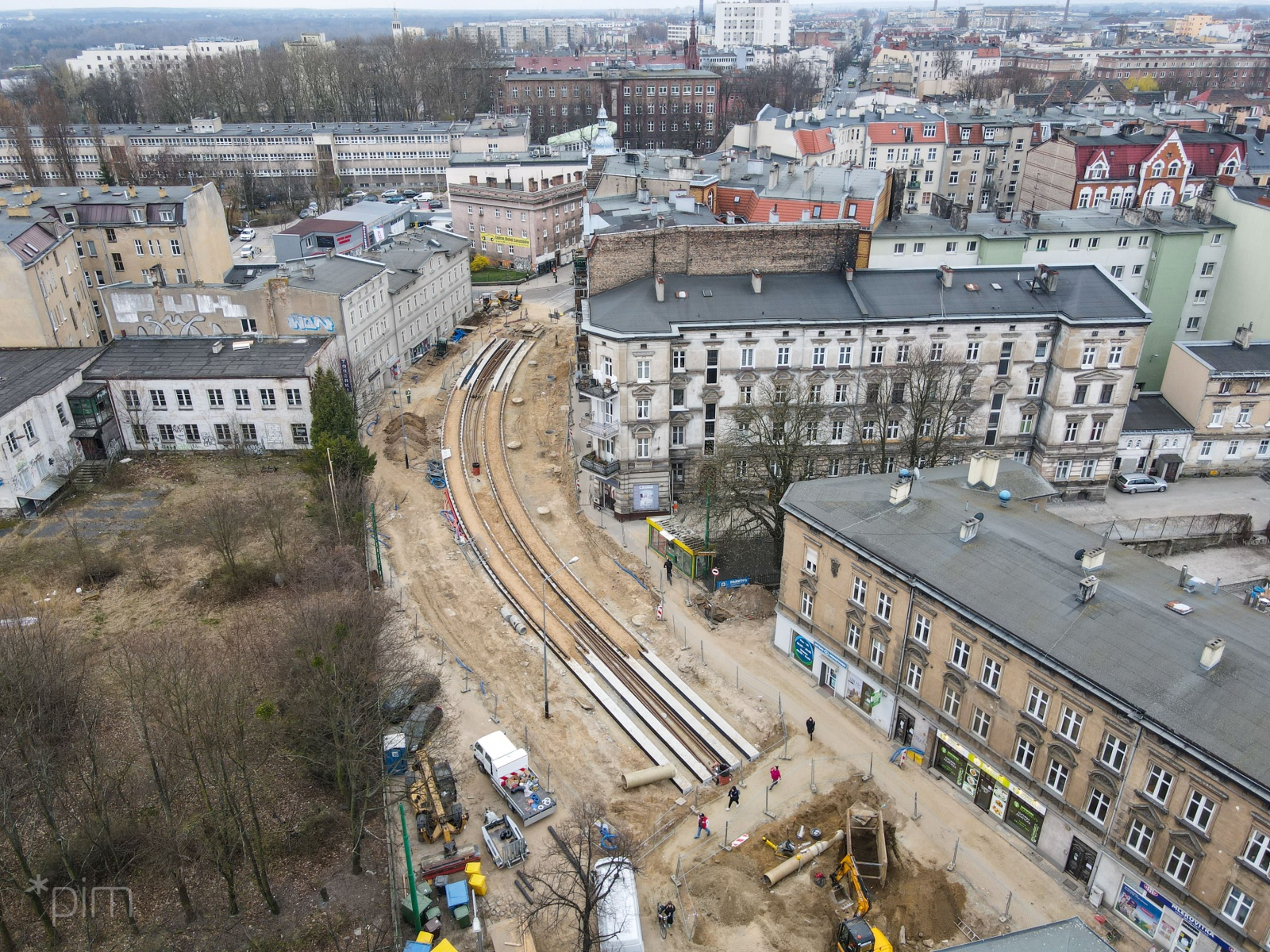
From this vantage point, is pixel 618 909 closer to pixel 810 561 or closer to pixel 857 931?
pixel 857 931

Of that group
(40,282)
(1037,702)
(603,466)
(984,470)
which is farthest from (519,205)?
(1037,702)

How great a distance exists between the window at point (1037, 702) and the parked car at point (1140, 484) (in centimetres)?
3447

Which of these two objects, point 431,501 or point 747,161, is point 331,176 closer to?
point 747,161

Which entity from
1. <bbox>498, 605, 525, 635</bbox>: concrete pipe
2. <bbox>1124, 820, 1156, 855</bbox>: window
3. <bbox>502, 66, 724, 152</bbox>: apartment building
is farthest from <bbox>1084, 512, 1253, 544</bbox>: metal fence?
<bbox>502, 66, 724, 152</bbox>: apartment building

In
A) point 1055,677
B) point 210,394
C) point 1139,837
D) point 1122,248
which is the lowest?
point 1139,837

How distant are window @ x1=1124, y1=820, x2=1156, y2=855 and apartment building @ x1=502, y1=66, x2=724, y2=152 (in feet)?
537

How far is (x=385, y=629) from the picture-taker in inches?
1766

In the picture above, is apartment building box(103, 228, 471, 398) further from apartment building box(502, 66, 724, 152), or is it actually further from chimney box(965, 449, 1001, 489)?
apartment building box(502, 66, 724, 152)

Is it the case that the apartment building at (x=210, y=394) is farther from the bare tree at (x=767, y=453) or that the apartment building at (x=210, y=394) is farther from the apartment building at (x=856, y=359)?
the bare tree at (x=767, y=453)

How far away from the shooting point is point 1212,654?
98.7ft

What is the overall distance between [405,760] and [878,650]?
21.0m

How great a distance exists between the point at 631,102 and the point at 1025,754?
6651 inches

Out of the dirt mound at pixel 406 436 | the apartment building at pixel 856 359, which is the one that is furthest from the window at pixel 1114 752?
the dirt mound at pixel 406 436

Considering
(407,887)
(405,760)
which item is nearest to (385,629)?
(405,760)
